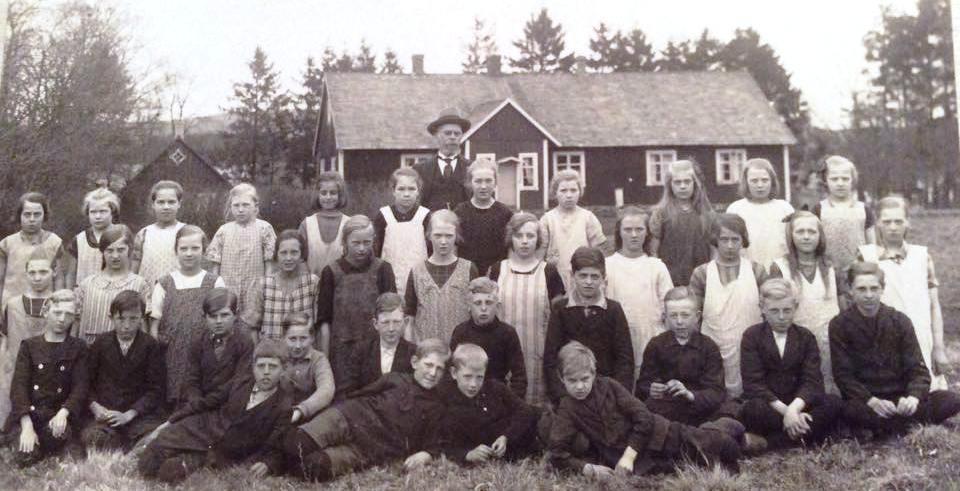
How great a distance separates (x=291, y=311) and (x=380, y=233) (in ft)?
3.19

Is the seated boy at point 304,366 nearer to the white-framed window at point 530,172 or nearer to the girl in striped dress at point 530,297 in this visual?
the girl in striped dress at point 530,297

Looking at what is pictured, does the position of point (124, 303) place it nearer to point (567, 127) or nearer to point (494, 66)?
point (567, 127)

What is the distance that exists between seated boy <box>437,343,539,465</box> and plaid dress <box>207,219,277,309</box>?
1927 mm

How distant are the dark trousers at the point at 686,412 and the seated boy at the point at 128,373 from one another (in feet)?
10.7

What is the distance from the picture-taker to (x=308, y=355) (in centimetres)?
A: 539

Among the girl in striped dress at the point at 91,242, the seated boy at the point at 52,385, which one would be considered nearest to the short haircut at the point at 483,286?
the seated boy at the point at 52,385

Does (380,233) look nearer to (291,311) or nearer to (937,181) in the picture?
(291,311)

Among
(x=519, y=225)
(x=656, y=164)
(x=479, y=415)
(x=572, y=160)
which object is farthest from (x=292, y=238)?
(x=656, y=164)

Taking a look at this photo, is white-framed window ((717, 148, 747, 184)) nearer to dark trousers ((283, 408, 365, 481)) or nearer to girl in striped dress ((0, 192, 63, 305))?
girl in striped dress ((0, 192, 63, 305))

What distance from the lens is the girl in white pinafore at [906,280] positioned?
18.9ft

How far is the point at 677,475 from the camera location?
181 inches

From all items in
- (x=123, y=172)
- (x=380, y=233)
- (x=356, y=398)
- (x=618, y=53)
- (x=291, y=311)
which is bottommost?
(x=356, y=398)

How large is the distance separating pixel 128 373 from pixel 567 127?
2735cm

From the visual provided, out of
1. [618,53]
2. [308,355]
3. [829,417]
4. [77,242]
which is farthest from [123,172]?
[618,53]
